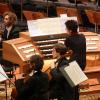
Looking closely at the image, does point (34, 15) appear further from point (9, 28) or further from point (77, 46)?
point (77, 46)

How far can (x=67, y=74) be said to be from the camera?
5.94 meters

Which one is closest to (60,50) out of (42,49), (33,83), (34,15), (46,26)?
(33,83)

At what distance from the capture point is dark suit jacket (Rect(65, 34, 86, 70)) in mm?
7448

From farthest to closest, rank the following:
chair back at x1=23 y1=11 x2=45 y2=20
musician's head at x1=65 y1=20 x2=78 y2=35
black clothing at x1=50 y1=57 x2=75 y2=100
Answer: chair back at x1=23 y1=11 x2=45 y2=20
musician's head at x1=65 y1=20 x2=78 y2=35
black clothing at x1=50 y1=57 x2=75 y2=100

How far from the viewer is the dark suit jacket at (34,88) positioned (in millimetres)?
6035

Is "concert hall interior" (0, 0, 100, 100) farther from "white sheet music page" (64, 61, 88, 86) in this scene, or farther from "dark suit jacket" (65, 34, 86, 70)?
"white sheet music page" (64, 61, 88, 86)

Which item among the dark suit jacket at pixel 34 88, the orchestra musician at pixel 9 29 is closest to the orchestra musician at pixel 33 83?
the dark suit jacket at pixel 34 88

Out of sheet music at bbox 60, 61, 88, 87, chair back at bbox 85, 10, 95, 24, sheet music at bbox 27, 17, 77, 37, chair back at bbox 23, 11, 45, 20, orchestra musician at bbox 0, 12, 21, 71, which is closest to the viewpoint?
sheet music at bbox 60, 61, 88, 87

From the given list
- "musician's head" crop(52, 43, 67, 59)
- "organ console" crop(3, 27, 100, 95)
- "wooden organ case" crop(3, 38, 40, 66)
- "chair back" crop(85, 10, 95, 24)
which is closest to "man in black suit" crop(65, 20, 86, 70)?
"organ console" crop(3, 27, 100, 95)

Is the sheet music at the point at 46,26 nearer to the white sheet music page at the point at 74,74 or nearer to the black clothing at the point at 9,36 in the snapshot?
the black clothing at the point at 9,36

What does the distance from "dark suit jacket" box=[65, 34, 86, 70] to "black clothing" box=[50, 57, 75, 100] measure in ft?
2.01

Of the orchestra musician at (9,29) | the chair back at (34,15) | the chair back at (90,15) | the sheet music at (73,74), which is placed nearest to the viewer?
the sheet music at (73,74)

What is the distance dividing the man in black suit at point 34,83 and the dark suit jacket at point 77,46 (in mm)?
1364

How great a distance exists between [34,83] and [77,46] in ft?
5.66
